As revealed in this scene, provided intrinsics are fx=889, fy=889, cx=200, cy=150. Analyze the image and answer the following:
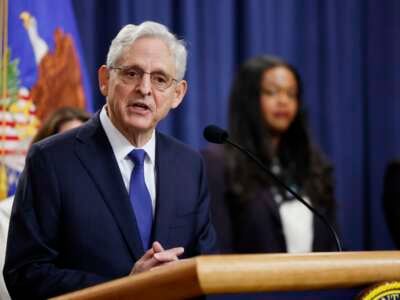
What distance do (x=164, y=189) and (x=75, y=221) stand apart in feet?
0.85

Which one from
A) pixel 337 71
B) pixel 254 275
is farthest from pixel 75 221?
pixel 337 71

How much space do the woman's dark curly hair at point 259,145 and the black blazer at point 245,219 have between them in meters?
0.04

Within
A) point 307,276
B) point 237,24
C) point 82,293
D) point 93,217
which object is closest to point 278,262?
point 307,276

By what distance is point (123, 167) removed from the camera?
7.24ft

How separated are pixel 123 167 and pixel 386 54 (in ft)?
9.81

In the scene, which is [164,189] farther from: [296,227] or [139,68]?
[296,227]

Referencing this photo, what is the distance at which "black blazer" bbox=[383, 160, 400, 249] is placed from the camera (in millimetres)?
3848

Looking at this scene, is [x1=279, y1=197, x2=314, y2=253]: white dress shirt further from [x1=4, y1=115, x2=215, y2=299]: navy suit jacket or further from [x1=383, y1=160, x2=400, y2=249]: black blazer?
[x1=4, y1=115, x2=215, y2=299]: navy suit jacket

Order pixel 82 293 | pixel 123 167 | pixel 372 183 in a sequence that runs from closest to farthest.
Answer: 1. pixel 82 293
2. pixel 123 167
3. pixel 372 183

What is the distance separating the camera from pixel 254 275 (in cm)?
136

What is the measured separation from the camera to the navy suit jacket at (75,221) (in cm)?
200

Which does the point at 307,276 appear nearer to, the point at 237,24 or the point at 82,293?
the point at 82,293

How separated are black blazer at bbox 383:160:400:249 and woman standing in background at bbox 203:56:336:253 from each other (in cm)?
32

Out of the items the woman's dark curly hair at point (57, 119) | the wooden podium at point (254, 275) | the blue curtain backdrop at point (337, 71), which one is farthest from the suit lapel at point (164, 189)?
the blue curtain backdrop at point (337, 71)
